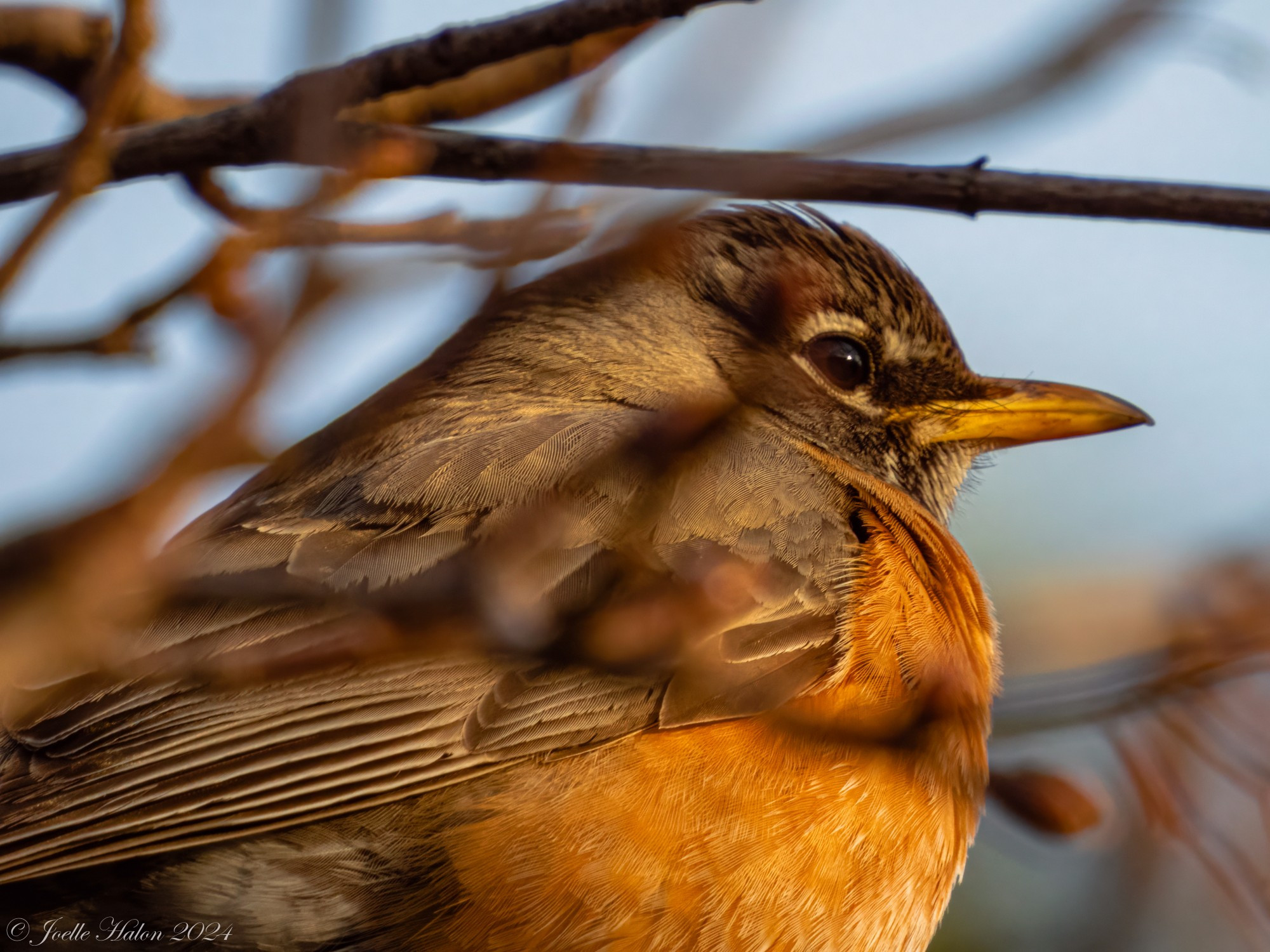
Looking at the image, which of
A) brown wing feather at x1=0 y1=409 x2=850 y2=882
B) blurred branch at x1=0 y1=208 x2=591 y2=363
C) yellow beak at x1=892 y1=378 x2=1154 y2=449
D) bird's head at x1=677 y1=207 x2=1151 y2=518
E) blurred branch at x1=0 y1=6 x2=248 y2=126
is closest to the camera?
blurred branch at x1=0 y1=208 x2=591 y2=363

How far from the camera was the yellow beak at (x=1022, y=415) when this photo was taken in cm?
445

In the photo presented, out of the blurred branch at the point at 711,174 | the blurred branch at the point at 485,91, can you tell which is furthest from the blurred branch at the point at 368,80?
the blurred branch at the point at 485,91

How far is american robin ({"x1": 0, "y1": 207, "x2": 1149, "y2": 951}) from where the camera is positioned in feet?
8.50

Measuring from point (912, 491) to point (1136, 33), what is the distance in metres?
2.90

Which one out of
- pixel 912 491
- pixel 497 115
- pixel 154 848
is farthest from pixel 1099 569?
pixel 154 848

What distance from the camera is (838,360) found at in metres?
4.64

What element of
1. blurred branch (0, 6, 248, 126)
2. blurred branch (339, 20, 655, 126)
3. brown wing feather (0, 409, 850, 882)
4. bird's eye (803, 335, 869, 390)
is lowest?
brown wing feather (0, 409, 850, 882)

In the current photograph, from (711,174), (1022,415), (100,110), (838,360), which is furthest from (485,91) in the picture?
(1022,415)

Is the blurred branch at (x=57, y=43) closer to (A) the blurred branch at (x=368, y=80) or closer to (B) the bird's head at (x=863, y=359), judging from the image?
(A) the blurred branch at (x=368, y=80)

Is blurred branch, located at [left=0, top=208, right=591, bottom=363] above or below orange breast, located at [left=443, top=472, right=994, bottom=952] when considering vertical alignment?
above

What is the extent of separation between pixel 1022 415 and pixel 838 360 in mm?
723

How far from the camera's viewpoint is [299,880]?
300 cm

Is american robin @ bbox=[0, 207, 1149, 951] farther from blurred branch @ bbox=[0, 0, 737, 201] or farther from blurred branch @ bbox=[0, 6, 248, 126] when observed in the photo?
blurred branch @ bbox=[0, 6, 248, 126]

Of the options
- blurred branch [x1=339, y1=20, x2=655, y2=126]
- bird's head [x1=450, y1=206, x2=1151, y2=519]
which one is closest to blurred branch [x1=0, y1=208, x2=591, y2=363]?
blurred branch [x1=339, y1=20, x2=655, y2=126]
